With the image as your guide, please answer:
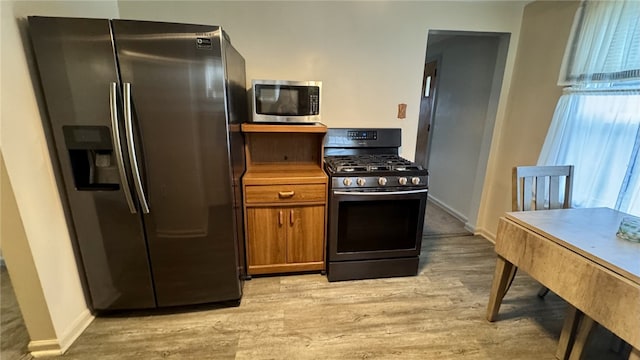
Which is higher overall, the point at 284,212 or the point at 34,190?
the point at 34,190

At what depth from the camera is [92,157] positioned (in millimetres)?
1598

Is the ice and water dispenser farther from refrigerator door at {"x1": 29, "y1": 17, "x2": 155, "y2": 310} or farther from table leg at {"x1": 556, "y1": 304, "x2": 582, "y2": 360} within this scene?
table leg at {"x1": 556, "y1": 304, "x2": 582, "y2": 360}

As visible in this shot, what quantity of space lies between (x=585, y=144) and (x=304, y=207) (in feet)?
7.01

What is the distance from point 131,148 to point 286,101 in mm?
1071

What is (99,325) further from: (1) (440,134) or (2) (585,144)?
(1) (440,134)

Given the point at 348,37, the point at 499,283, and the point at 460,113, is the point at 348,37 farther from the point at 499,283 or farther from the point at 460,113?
the point at 499,283

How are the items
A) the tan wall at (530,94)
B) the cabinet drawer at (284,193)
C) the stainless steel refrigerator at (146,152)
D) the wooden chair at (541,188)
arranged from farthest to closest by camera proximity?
the tan wall at (530,94) → the cabinet drawer at (284,193) → the wooden chair at (541,188) → the stainless steel refrigerator at (146,152)

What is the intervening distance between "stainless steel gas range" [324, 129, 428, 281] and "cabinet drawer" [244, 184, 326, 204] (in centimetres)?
11

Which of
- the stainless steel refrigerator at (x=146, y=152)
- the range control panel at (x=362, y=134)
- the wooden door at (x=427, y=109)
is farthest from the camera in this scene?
the wooden door at (x=427, y=109)

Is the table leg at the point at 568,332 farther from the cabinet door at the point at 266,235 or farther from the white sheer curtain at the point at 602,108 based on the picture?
the cabinet door at the point at 266,235

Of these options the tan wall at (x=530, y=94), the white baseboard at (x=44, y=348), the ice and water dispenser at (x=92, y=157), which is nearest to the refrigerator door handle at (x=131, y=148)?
the ice and water dispenser at (x=92, y=157)

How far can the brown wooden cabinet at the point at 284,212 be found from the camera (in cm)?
205

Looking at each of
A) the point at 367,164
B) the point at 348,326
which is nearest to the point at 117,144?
the point at 367,164

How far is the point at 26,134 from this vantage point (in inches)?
54.7
